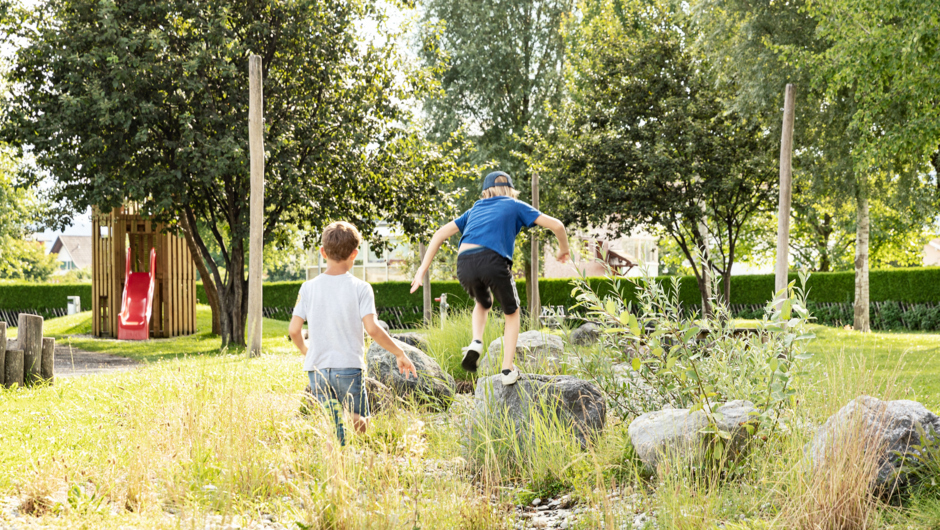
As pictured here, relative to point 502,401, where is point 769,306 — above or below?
above

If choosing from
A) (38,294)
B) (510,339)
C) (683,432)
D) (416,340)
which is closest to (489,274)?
(510,339)

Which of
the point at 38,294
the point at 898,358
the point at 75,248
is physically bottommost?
the point at 898,358

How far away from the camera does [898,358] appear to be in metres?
8.92

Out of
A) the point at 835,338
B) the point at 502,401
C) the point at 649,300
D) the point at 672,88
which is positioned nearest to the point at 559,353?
the point at 502,401

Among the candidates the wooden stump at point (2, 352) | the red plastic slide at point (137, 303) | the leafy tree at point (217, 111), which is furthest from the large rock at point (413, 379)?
the red plastic slide at point (137, 303)

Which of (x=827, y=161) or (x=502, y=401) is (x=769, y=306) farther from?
(x=827, y=161)

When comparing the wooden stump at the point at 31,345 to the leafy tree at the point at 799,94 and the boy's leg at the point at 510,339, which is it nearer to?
the boy's leg at the point at 510,339

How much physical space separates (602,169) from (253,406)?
44.3 feet

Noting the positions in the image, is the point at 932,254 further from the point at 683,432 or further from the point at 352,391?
the point at 352,391

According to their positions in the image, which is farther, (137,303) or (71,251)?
(71,251)

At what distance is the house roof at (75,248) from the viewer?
82875 mm

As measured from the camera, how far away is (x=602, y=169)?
16.7m

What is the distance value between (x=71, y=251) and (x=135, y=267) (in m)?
76.6

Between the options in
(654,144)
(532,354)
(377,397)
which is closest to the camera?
(377,397)
